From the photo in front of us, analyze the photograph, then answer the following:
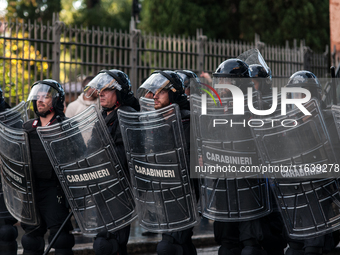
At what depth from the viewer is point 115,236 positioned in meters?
3.85

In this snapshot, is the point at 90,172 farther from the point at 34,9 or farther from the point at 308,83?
the point at 34,9

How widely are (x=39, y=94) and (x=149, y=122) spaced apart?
1409mm

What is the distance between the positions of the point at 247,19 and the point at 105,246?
1398 cm

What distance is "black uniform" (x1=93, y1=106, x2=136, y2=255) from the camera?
374 cm

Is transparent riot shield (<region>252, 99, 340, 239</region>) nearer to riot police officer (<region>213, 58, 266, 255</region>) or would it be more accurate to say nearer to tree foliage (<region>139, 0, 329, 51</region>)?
riot police officer (<region>213, 58, 266, 255</region>)

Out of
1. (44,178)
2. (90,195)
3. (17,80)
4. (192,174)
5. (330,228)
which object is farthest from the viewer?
(17,80)

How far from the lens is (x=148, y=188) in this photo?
355 cm

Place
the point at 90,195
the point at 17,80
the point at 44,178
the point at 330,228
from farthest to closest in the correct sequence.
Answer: the point at 17,80 → the point at 44,178 → the point at 90,195 → the point at 330,228

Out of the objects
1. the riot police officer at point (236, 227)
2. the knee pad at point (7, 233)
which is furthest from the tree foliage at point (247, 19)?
the knee pad at point (7, 233)

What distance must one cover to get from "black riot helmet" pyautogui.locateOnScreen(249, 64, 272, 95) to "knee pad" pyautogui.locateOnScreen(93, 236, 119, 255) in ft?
6.15

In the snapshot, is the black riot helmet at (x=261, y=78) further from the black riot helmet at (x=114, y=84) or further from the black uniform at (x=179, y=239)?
the black riot helmet at (x=114, y=84)

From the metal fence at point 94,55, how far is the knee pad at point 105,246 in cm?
373

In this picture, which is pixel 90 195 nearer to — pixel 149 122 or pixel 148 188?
pixel 148 188

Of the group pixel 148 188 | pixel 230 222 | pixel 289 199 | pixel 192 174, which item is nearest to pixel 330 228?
pixel 289 199
